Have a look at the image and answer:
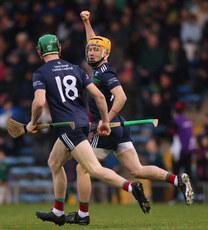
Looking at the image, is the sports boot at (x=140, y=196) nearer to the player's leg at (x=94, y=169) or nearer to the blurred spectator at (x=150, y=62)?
the player's leg at (x=94, y=169)

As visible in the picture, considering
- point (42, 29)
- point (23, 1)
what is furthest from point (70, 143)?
point (23, 1)

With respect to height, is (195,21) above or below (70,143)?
above

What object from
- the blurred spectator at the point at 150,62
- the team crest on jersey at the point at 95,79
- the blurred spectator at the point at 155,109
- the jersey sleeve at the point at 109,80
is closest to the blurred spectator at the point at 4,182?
the blurred spectator at the point at 155,109

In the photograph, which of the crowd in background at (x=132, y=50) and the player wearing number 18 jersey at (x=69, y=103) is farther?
the crowd in background at (x=132, y=50)

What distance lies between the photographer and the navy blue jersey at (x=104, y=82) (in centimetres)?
850

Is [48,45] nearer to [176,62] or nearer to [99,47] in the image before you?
[99,47]

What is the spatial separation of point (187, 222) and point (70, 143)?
6.42 ft

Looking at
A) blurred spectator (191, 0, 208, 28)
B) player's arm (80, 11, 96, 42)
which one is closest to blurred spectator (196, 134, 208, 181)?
blurred spectator (191, 0, 208, 28)

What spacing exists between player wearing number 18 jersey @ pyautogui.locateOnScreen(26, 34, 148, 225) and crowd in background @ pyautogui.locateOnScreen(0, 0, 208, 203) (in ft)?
22.6

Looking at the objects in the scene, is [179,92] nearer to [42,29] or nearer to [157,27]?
[157,27]

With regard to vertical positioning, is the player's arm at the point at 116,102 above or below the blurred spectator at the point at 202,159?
above

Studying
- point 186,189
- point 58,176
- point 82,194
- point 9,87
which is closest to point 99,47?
point 58,176

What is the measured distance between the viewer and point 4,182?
15797mm

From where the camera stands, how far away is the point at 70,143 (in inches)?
307
